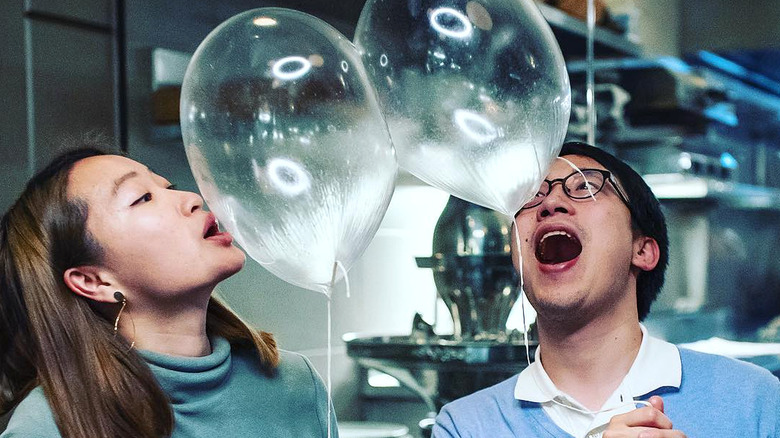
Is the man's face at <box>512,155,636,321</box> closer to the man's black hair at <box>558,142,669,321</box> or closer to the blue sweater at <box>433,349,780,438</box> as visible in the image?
the man's black hair at <box>558,142,669,321</box>

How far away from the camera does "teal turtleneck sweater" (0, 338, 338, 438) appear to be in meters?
1.29

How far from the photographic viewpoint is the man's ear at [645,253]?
148 cm

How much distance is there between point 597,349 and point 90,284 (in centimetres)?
71

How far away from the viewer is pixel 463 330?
7.27ft

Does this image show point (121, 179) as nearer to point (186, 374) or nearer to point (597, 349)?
point (186, 374)

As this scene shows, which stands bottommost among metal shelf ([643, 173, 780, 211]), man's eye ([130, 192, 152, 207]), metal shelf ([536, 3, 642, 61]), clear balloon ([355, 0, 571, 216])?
metal shelf ([643, 173, 780, 211])

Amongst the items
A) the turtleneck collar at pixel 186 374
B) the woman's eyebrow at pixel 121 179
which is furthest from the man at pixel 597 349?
the woman's eyebrow at pixel 121 179

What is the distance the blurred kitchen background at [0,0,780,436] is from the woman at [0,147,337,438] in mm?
383

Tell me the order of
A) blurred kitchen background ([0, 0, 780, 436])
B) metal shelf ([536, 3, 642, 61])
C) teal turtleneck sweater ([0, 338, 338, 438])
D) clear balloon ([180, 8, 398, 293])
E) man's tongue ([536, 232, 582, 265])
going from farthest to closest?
metal shelf ([536, 3, 642, 61]), blurred kitchen background ([0, 0, 780, 436]), man's tongue ([536, 232, 582, 265]), teal turtleneck sweater ([0, 338, 338, 438]), clear balloon ([180, 8, 398, 293])

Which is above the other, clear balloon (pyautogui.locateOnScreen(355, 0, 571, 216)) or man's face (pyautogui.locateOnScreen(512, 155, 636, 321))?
clear balloon (pyautogui.locateOnScreen(355, 0, 571, 216))

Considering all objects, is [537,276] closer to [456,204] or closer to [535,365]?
[535,365]

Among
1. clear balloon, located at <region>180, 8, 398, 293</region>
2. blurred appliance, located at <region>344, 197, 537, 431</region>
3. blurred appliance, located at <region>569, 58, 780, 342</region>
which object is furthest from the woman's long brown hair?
blurred appliance, located at <region>569, 58, 780, 342</region>

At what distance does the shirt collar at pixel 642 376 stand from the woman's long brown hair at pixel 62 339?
A: 0.49m

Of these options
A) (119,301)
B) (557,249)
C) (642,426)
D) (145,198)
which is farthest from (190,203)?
(642,426)
